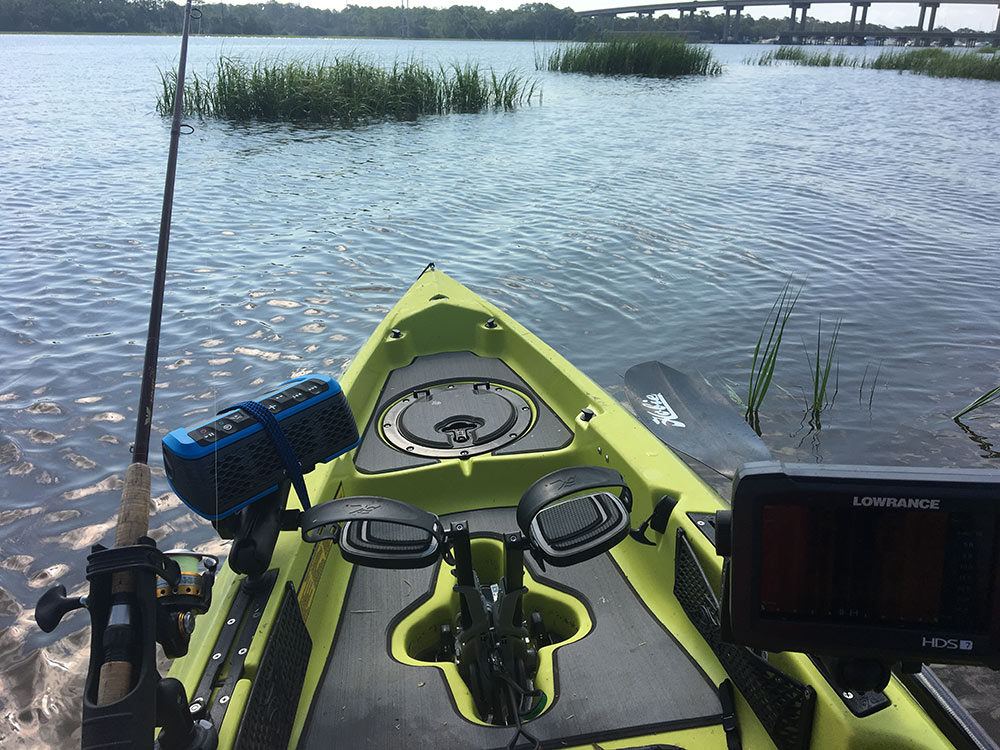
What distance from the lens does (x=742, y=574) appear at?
1.34 m

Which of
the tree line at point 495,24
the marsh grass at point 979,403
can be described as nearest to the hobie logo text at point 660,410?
the marsh grass at point 979,403

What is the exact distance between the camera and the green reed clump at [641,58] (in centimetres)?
2544

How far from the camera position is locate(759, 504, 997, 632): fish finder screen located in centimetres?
125

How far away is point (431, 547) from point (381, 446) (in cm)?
169

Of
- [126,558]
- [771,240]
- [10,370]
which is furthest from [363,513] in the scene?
[771,240]

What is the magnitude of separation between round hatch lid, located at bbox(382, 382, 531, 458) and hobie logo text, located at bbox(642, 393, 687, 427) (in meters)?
1.67

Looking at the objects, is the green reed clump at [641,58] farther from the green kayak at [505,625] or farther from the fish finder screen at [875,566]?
the fish finder screen at [875,566]

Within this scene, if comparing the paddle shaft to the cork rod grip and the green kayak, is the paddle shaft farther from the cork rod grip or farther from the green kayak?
the green kayak

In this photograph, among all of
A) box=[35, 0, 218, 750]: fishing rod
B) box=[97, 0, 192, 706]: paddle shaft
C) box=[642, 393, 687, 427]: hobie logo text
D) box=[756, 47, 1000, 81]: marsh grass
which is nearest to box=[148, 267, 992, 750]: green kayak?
box=[97, 0, 192, 706]: paddle shaft

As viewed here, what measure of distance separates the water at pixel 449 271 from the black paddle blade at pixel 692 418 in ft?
1.60

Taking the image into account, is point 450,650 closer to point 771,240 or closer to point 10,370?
point 10,370

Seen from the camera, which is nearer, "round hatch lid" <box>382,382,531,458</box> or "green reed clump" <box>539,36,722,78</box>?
"round hatch lid" <box>382,382,531,458</box>

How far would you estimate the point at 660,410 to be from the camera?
208 inches

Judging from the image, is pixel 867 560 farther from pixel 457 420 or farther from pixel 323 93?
pixel 323 93
